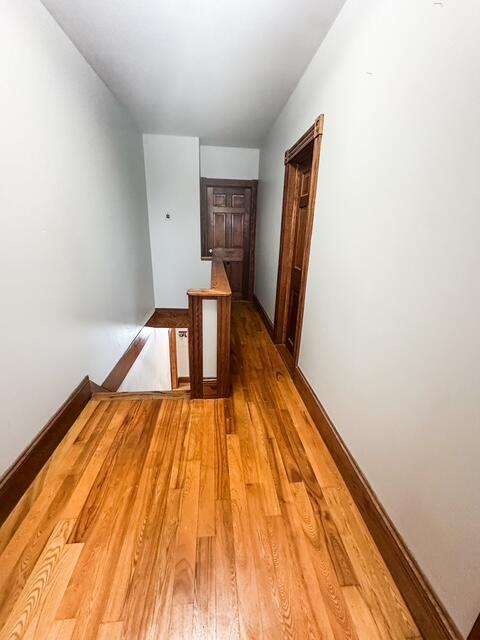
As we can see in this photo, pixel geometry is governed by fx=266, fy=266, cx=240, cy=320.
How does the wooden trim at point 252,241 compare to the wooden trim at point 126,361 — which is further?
the wooden trim at point 252,241

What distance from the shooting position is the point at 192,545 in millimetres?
1141

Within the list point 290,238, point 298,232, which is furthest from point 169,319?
point 298,232

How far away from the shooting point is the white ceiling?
5.03 feet

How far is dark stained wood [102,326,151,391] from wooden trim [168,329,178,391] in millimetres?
438

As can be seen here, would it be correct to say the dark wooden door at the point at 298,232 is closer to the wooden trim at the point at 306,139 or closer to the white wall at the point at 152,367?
the wooden trim at the point at 306,139

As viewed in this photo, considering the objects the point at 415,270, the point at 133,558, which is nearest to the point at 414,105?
the point at 415,270

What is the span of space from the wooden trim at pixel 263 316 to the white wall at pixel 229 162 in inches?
80.3

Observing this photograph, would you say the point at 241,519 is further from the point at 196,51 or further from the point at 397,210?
the point at 196,51

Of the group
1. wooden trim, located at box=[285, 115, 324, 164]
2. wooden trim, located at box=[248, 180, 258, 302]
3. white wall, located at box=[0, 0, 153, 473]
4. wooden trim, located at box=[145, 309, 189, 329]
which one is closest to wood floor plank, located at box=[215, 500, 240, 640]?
white wall, located at box=[0, 0, 153, 473]

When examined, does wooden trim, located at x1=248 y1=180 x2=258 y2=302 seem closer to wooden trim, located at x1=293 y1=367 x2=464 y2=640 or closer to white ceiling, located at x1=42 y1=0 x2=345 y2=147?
white ceiling, located at x1=42 y1=0 x2=345 y2=147

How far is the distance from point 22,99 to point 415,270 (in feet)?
6.78

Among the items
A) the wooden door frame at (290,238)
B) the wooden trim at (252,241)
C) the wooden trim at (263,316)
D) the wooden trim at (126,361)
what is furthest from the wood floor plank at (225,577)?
the wooden trim at (252,241)

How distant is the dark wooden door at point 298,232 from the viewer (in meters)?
2.47

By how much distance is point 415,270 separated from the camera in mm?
965
